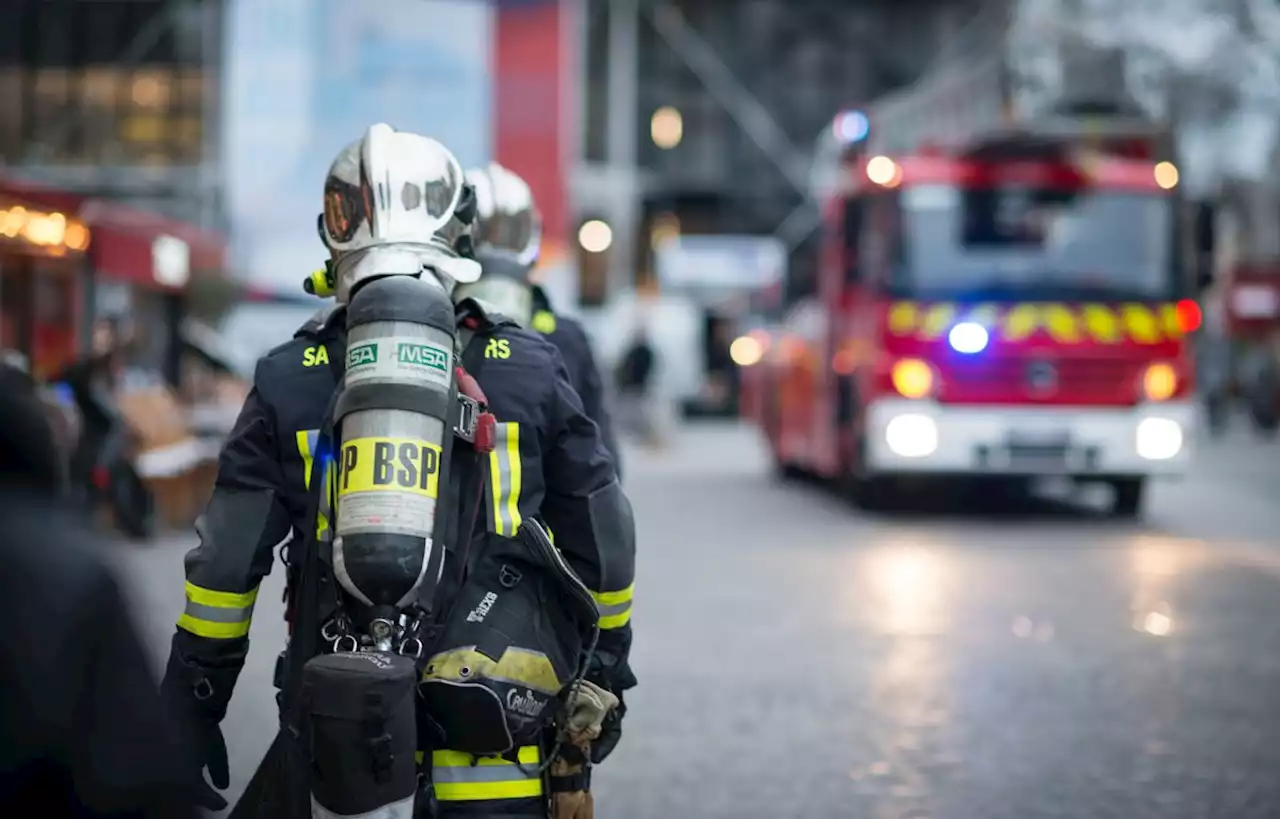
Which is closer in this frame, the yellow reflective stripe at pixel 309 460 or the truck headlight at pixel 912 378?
the yellow reflective stripe at pixel 309 460

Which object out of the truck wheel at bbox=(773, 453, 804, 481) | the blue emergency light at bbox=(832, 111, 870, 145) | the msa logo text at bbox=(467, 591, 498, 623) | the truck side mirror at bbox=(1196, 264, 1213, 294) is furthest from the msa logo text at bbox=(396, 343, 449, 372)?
the truck wheel at bbox=(773, 453, 804, 481)

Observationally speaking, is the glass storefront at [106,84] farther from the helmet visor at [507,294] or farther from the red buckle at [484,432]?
the red buckle at [484,432]

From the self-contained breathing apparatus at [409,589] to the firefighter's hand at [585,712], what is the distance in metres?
0.02

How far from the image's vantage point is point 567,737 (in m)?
3.46

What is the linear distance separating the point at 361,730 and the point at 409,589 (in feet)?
0.77

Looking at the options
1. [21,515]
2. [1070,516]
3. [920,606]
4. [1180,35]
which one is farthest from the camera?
[1180,35]

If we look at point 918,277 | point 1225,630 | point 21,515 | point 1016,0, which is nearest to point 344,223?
point 21,515

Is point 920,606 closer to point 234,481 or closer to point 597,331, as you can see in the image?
point 234,481

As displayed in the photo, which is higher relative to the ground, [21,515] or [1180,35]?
[1180,35]

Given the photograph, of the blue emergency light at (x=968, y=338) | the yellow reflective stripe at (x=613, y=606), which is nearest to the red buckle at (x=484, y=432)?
the yellow reflective stripe at (x=613, y=606)

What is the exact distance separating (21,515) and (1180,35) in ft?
134

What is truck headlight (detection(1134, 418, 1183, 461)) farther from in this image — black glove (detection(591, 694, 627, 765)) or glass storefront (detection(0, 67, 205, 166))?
glass storefront (detection(0, 67, 205, 166))

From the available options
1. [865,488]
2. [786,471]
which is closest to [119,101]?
[786,471]

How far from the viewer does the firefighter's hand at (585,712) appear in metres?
3.46
